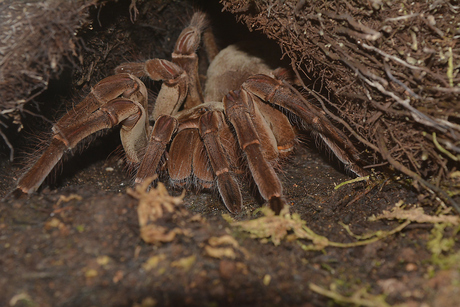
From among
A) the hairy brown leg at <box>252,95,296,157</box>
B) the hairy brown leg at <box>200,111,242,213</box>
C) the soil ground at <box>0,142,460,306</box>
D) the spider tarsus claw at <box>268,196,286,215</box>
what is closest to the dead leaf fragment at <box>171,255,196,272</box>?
the soil ground at <box>0,142,460,306</box>

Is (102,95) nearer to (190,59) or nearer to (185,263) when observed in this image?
(190,59)

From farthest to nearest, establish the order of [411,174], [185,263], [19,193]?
[19,193] → [411,174] → [185,263]

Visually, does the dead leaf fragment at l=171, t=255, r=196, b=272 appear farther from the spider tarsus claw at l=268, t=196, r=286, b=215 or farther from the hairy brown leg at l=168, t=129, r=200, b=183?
the hairy brown leg at l=168, t=129, r=200, b=183

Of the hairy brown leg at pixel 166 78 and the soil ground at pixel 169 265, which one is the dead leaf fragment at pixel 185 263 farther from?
the hairy brown leg at pixel 166 78

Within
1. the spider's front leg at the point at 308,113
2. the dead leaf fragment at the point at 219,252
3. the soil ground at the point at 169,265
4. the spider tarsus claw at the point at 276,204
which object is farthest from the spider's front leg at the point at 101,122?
the dead leaf fragment at the point at 219,252

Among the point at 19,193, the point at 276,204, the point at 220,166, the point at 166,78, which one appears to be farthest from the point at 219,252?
the point at 166,78

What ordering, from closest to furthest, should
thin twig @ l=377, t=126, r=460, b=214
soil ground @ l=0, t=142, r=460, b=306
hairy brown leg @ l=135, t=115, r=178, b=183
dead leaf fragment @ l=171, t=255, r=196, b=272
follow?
soil ground @ l=0, t=142, r=460, b=306
dead leaf fragment @ l=171, t=255, r=196, b=272
thin twig @ l=377, t=126, r=460, b=214
hairy brown leg @ l=135, t=115, r=178, b=183

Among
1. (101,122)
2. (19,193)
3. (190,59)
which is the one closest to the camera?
(19,193)
